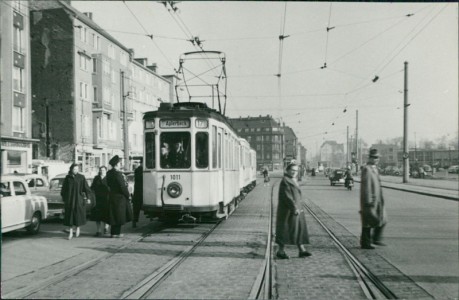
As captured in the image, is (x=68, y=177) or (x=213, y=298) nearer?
(x=213, y=298)

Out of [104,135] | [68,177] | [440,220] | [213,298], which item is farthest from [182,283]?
[104,135]

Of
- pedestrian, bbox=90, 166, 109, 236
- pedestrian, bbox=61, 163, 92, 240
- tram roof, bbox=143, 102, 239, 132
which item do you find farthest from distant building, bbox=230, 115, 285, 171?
pedestrian, bbox=61, 163, 92, 240

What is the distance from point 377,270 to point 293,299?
214cm

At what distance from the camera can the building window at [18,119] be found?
3112cm

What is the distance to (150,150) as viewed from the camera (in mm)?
11070

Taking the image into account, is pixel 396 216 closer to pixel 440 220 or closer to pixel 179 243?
pixel 440 220

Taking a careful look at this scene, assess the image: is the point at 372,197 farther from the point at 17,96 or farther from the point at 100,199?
the point at 17,96

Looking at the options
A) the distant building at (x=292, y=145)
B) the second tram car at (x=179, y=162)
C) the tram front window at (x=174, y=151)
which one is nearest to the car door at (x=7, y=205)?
the second tram car at (x=179, y=162)

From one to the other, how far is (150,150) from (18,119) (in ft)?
80.0

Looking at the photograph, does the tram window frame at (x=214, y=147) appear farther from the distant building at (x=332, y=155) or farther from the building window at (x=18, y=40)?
the building window at (x=18, y=40)

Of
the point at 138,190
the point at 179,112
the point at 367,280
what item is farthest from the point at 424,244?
the point at 138,190

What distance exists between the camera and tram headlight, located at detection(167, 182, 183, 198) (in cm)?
1077

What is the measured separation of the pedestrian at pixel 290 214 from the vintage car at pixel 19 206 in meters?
6.04

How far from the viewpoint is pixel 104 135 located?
40906mm
